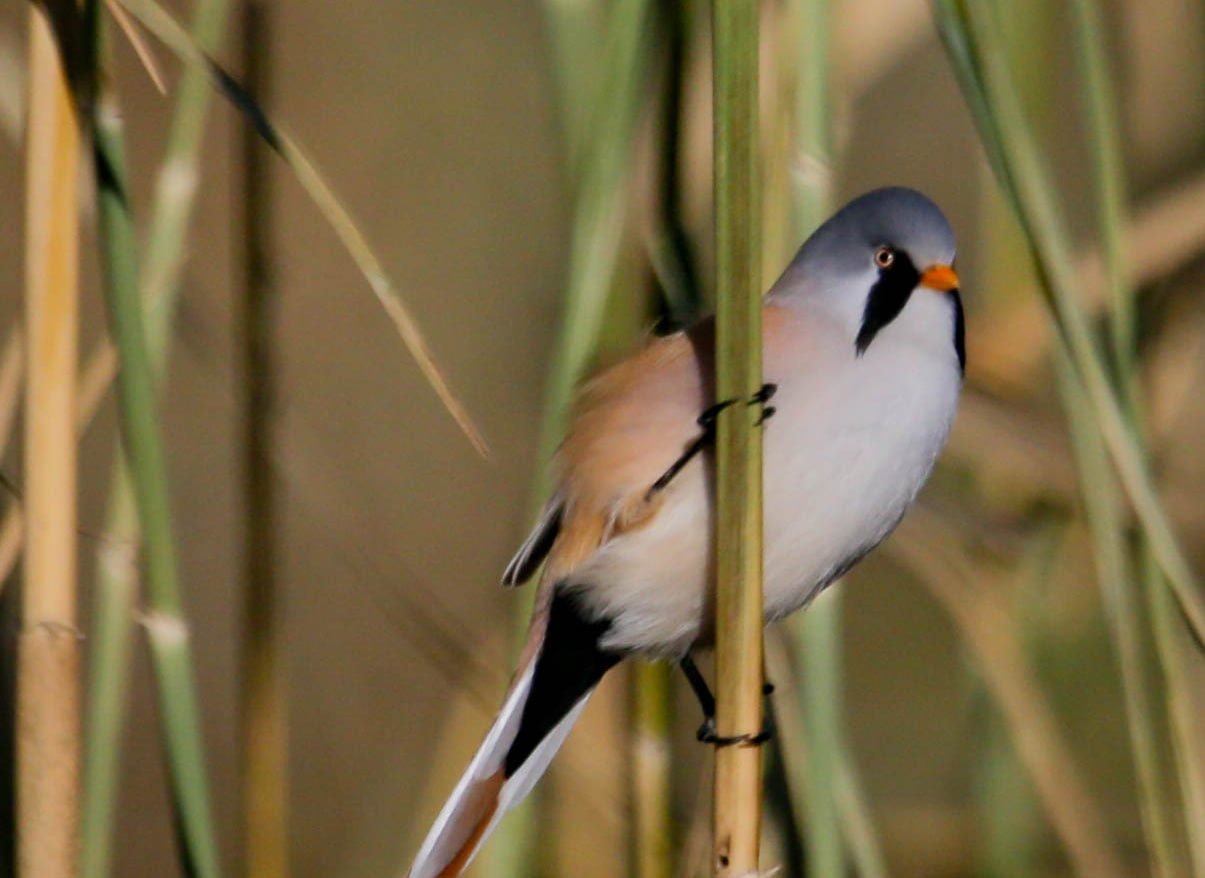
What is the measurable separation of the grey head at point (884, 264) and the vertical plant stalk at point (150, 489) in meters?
0.63

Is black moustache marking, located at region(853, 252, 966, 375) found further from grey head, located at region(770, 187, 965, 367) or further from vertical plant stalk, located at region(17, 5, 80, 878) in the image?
vertical plant stalk, located at region(17, 5, 80, 878)

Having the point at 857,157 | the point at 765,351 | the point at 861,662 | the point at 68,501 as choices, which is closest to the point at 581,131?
the point at 765,351

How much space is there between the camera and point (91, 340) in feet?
9.80

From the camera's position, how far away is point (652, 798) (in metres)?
1.19

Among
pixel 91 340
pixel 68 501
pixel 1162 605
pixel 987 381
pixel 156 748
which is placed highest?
pixel 91 340

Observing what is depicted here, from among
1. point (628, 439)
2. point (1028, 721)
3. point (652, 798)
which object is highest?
point (628, 439)

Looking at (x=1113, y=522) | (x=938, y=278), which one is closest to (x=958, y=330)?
(x=938, y=278)

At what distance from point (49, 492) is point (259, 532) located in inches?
14.6

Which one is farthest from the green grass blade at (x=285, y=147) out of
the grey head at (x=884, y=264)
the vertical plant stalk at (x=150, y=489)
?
the grey head at (x=884, y=264)

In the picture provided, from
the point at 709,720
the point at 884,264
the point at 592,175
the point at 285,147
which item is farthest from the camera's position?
the point at 709,720

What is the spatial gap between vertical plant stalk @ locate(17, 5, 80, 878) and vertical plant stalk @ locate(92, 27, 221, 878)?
1.7 inches

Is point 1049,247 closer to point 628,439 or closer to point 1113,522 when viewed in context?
point 1113,522

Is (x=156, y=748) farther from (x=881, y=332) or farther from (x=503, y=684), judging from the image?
(x=881, y=332)

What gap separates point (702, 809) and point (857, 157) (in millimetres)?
2003
